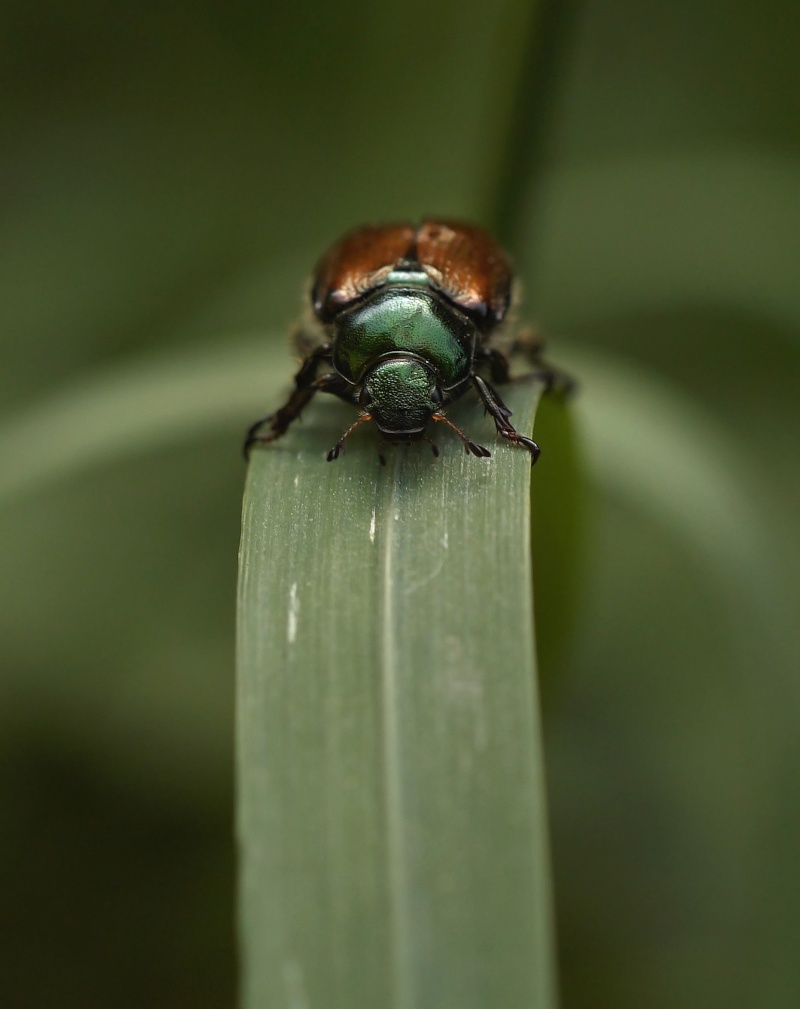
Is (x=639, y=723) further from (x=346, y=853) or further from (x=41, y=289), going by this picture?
(x=41, y=289)

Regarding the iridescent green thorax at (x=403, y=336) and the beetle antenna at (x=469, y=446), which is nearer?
the beetle antenna at (x=469, y=446)

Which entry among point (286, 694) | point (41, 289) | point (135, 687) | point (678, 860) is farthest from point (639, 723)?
point (41, 289)

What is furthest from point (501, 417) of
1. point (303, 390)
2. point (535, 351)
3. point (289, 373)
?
point (289, 373)

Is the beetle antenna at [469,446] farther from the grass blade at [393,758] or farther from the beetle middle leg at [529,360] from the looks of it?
the beetle middle leg at [529,360]

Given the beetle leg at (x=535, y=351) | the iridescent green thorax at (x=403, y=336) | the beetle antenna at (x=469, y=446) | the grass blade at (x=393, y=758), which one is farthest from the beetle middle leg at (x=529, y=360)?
the grass blade at (x=393, y=758)

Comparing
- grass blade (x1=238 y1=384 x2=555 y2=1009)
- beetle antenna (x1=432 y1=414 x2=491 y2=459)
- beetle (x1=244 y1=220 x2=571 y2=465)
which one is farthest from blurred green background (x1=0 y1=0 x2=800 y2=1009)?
grass blade (x1=238 y1=384 x2=555 y2=1009)

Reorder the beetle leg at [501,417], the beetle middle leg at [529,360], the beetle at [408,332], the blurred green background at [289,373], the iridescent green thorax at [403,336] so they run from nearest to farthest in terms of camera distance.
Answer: the beetle leg at [501,417]
the beetle at [408,332]
the iridescent green thorax at [403,336]
the beetle middle leg at [529,360]
the blurred green background at [289,373]
